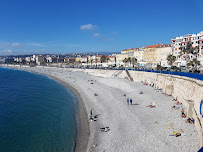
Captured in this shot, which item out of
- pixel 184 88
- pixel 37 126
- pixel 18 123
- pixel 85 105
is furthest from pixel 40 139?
pixel 184 88

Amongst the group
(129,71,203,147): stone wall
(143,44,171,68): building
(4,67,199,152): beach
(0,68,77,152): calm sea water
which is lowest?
(0,68,77,152): calm sea water

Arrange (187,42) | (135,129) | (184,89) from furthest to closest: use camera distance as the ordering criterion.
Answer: (187,42) < (184,89) < (135,129)

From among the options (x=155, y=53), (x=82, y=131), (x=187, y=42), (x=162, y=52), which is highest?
(x=187, y=42)

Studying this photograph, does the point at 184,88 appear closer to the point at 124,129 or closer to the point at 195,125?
the point at 195,125

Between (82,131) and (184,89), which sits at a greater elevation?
(184,89)

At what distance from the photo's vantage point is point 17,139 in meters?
22.7

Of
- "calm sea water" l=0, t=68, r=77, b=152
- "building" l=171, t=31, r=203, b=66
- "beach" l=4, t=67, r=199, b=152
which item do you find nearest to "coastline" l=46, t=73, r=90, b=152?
"beach" l=4, t=67, r=199, b=152

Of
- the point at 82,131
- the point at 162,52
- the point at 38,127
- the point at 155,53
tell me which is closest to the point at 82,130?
the point at 82,131

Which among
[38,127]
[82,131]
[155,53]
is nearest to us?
[82,131]

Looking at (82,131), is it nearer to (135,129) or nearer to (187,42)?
(135,129)

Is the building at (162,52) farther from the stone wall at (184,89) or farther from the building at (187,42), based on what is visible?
the stone wall at (184,89)

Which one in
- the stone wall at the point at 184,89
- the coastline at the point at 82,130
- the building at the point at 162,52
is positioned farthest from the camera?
the building at the point at 162,52

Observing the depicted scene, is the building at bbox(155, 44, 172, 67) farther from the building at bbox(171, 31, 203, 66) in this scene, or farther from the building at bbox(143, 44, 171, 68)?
the building at bbox(171, 31, 203, 66)

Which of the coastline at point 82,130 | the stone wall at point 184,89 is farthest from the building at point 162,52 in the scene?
the coastline at point 82,130
